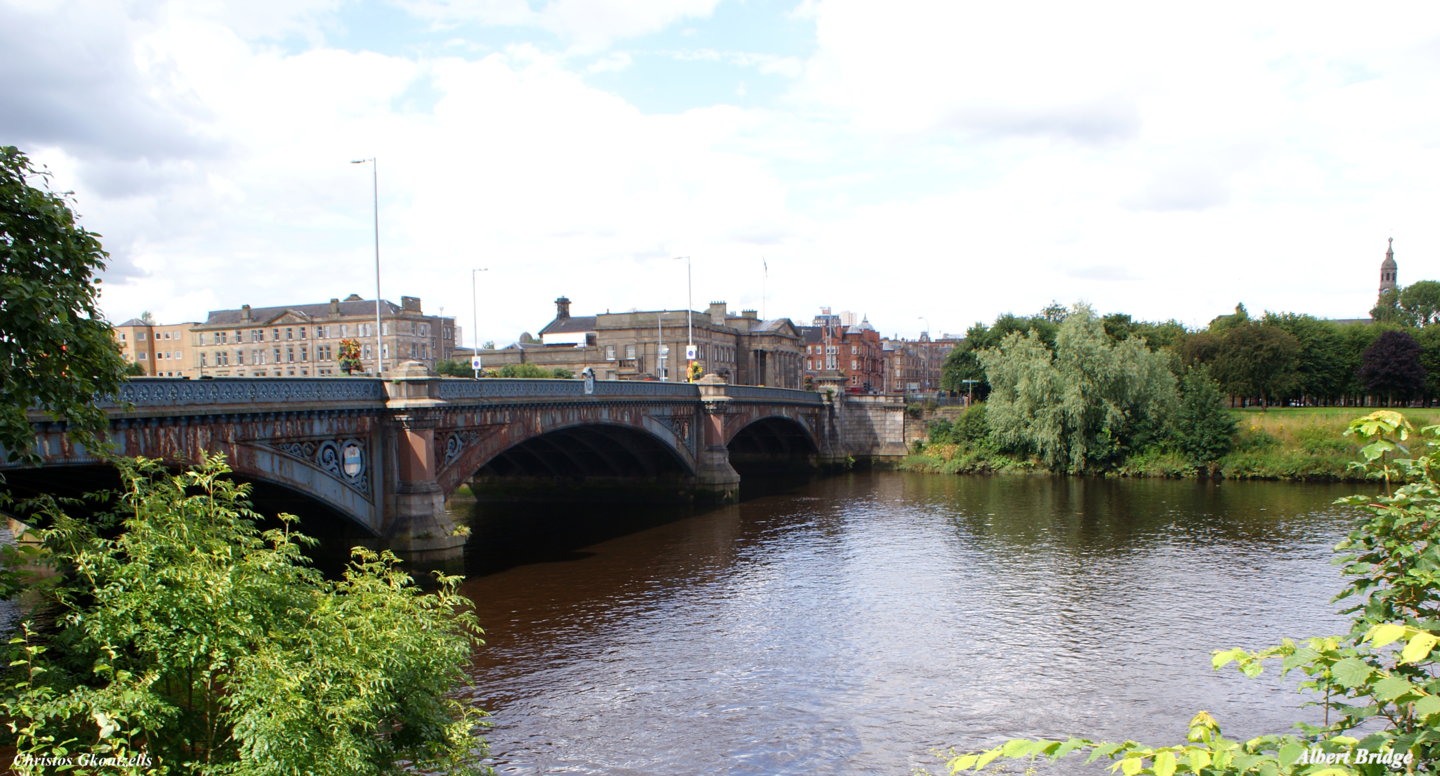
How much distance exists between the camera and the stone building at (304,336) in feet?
395

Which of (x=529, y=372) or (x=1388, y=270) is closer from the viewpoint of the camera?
(x=529, y=372)

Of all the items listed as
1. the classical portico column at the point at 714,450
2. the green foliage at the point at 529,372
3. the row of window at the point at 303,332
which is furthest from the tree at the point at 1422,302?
the row of window at the point at 303,332

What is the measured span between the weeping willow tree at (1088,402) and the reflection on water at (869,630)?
17.7m

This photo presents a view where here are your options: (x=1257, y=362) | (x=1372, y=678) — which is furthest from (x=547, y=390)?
(x=1257, y=362)

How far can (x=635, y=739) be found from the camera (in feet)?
57.4

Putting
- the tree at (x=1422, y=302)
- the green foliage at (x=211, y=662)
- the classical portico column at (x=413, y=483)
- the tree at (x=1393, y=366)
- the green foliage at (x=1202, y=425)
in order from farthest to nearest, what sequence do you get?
the tree at (x=1422, y=302) → the tree at (x=1393, y=366) → the green foliage at (x=1202, y=425) → the classical portico column at (x=413, y=483) → the green foliage at (x=211, y=662)

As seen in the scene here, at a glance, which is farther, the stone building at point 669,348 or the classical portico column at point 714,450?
the stone building at point 669,348

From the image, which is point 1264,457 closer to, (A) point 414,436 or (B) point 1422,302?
(A) point 414,436

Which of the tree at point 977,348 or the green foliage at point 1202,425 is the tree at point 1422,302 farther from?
the green foliage at point 1202,425

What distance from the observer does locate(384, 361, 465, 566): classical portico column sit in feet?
98.2

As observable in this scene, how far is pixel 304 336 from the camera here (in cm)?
12169

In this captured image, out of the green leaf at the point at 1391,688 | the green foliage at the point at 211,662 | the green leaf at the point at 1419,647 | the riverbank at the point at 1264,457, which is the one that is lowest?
the riverbank at the point at 1264,457

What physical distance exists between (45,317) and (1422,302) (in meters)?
172

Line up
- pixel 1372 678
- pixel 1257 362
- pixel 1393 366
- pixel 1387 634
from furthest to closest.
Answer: pixel 1393 366 → pixel 1257 362 → pixel 1372 678 → pixel 1387 634
